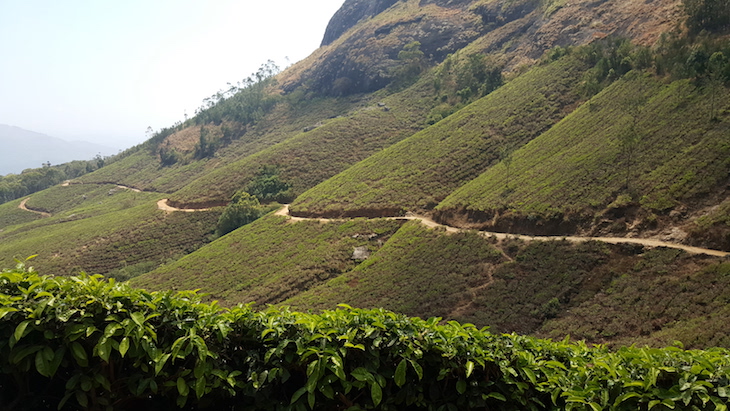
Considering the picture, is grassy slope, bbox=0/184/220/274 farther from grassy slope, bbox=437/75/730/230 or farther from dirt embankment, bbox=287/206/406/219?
grassy slope, bbox=437/75/730/230

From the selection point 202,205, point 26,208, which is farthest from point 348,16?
point 202,205

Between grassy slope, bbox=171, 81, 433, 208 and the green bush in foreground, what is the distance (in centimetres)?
6261

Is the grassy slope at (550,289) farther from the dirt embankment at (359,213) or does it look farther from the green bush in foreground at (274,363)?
the green bush in foreground at (274,363)

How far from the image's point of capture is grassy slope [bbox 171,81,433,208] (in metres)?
70.5

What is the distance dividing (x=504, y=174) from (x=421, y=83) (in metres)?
60.9


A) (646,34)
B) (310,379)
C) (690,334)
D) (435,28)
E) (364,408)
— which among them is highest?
(435,28)

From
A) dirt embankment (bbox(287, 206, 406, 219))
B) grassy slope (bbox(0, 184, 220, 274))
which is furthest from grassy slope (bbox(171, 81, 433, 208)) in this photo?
dirt embankment (bbox(287, 206, 406, 219))

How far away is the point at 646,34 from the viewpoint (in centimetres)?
5694

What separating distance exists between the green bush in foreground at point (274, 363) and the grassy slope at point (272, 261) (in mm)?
31302

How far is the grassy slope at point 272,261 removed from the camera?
38.0m

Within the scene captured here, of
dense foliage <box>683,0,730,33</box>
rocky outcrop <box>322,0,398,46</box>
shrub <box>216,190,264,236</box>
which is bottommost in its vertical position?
shrub <box>216,190,264,236</box>

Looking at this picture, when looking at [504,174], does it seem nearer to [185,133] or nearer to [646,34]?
[646,34]

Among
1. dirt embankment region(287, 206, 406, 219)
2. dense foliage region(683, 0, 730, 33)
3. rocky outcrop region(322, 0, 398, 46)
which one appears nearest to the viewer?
dense foliage region(683, 0, 730, 33)

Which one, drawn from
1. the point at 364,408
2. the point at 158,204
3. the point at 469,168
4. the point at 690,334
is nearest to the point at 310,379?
the point at 364,408
